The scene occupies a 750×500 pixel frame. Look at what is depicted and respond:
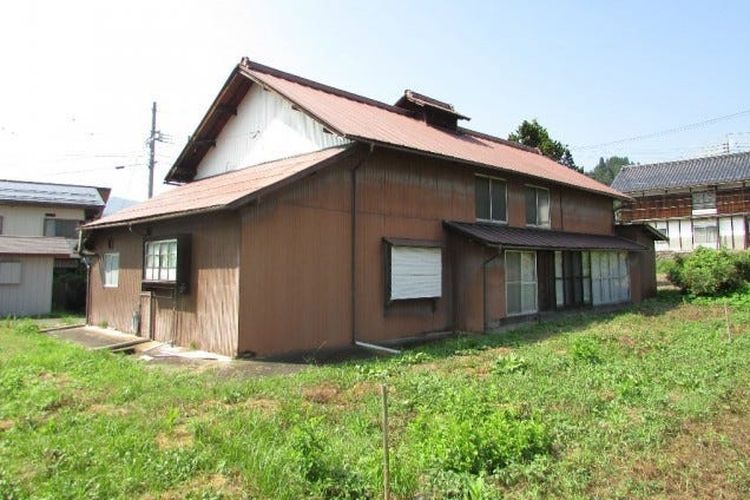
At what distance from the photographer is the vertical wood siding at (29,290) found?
19.8 m

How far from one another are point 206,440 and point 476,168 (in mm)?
11094

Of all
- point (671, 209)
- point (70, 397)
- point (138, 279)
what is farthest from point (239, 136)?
point (671, 209)

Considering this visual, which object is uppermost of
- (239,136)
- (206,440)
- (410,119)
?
(410,119)

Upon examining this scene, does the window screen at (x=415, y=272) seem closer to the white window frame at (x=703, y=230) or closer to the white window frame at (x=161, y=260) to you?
the white window frame at (x=161, y=260)

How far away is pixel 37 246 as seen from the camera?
21.2 metres

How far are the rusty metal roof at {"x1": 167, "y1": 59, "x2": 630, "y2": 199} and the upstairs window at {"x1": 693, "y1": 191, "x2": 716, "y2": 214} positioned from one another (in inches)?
801

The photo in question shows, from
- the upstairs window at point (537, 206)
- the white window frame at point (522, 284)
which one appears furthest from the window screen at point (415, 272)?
the upstairs window at point (537, 206)

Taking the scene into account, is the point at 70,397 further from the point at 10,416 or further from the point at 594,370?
the point at 594,370

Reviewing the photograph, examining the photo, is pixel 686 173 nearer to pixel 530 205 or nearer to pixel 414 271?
pixel 530 205

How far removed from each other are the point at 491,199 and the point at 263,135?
21.8ft

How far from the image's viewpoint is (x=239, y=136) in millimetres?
14383

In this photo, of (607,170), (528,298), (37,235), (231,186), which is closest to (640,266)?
(528,298)

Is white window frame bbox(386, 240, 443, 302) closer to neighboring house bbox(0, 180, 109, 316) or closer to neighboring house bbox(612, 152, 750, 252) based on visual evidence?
neighboring house bbox(0, 180, 109, 316)

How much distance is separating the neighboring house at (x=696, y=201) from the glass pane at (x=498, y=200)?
65.1 feet
